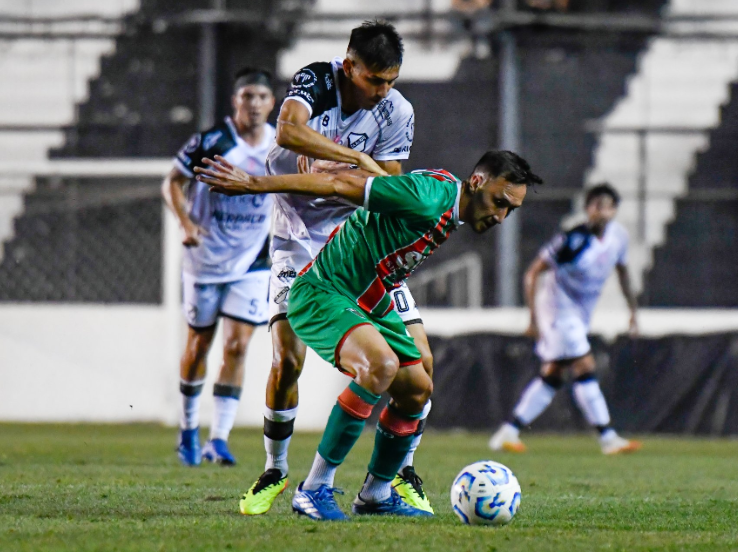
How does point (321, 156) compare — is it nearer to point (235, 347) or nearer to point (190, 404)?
point (235, 347)

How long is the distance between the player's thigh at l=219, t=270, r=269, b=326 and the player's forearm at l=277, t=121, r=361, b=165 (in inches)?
106

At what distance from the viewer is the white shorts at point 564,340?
9.96 m

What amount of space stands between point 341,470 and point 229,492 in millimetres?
1631

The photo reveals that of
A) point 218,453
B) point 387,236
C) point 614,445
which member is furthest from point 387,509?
point 614,445

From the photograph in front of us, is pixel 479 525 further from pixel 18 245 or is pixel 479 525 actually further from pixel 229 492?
pixel 18 245

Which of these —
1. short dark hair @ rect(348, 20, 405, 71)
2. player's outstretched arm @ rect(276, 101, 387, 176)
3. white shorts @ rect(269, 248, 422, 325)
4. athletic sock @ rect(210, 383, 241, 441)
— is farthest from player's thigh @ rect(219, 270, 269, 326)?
short dark hair @ rect(348, 20, 405, 71)

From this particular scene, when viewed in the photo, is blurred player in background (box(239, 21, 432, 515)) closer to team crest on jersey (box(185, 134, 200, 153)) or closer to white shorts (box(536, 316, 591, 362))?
team crest on jersey (box(185, 134, 200, 153))

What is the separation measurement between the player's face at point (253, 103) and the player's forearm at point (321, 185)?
313 cm

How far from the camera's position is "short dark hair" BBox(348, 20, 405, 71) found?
16.6 feet

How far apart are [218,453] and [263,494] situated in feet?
8.68

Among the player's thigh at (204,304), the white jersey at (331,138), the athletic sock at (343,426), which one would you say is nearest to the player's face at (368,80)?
the white jersey at (331,138)

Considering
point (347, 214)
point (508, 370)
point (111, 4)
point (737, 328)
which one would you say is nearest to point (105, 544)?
point (347, 214)

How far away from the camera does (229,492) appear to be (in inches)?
223

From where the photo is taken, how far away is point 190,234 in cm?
724
